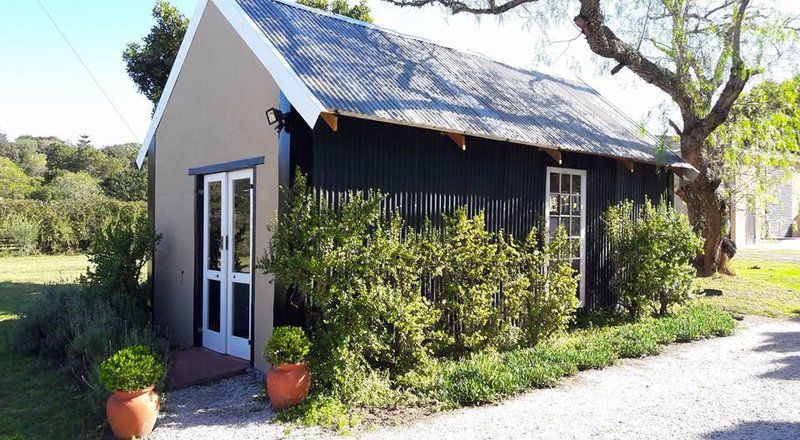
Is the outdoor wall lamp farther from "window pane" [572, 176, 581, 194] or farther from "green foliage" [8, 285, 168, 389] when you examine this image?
"window pane" [572, 176, 581, 194]

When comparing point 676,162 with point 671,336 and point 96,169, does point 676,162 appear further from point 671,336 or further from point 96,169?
point 96,169

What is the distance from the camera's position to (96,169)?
48469 millimetres

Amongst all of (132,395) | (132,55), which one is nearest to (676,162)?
(132,395)

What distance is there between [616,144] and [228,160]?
253 inches

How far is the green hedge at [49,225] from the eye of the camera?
20969mm

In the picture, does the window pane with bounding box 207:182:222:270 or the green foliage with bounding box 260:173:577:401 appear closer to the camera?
the green foliage with bounding box 260:173:577:401

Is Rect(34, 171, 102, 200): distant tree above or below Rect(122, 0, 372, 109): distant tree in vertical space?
below

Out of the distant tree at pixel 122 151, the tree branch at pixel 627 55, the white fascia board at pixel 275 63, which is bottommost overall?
the white fascia board at pixel 275 63

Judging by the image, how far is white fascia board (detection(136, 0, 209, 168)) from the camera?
768 cm

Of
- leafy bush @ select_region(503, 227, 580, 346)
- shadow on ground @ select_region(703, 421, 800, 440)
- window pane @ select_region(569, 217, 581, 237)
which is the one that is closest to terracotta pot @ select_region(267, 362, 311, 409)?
leafy bush @ select_region(503, 227, 580, 346)

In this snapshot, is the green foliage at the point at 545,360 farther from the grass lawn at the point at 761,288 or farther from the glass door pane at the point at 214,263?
the glass door pane at the point at 214,263

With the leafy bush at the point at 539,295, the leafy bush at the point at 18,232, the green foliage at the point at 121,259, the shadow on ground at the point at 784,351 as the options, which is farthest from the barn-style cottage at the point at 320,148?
the leafy bush at the point at 18,232

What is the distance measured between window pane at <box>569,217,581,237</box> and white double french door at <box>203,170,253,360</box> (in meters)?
5.30

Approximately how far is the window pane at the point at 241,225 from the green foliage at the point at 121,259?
6.35 ft
